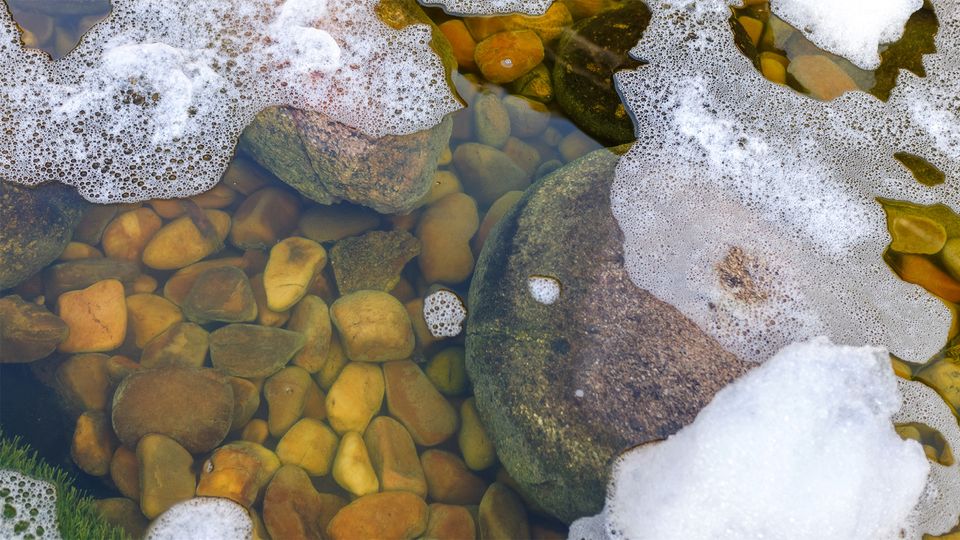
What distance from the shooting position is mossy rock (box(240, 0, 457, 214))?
8.04 feet

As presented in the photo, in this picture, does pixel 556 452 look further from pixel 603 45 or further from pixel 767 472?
pixel 603 45

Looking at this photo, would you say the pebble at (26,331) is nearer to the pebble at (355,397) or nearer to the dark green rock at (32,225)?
the dark green rock at (32,225)

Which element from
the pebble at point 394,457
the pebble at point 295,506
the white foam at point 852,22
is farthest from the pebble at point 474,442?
the white foam at point 852,22

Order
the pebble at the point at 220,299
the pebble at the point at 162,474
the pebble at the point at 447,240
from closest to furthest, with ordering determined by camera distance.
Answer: the pebble at the point at 162,474 → the pebble at the point at 220,299 → the pebble at the point at 447,240

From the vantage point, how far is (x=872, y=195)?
2514 millimetres

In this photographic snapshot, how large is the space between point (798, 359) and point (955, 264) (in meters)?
0.75

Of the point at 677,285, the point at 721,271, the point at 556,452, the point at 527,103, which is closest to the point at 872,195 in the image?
the point at 721,271

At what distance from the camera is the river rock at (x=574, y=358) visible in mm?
2055

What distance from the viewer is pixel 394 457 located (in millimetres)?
2250

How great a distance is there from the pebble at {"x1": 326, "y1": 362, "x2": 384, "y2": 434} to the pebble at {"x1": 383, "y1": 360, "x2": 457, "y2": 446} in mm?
42

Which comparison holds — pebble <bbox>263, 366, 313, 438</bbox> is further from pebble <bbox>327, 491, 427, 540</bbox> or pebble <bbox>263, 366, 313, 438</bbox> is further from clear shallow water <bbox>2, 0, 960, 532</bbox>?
pebble <bbox>327, 491, 427, 540</bbox>

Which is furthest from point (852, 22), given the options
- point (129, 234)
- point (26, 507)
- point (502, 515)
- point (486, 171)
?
point (26, 507)

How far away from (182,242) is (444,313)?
106 centimetres

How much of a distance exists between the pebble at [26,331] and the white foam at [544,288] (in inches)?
66.0
